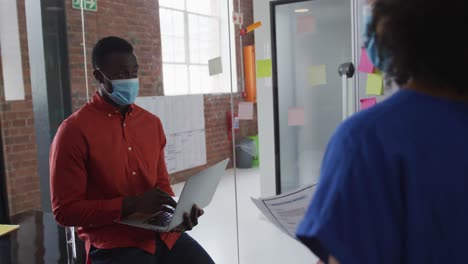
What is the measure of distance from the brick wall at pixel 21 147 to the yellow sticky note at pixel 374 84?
9.44 feet

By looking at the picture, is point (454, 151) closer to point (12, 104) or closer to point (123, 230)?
point (123, 230)

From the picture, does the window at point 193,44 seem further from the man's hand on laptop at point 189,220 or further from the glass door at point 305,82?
the man's hand on laptop at point 189,220

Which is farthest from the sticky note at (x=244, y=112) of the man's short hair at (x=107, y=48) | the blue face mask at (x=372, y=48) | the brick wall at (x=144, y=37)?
the blue face mask at (x=372, y=48)

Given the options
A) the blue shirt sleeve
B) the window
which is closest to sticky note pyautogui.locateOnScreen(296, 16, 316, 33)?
the window

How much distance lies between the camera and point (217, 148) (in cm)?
360

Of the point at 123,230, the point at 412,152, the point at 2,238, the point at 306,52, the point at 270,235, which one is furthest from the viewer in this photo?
the point at 306,52

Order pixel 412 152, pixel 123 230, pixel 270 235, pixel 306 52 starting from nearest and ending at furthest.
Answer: pixel 412 152, pixel 123 230, pixel 270 235, pixel 306 52

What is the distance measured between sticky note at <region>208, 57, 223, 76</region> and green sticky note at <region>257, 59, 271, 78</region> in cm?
64

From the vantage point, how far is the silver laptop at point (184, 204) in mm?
1500

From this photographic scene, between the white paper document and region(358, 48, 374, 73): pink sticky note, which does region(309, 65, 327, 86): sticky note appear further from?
the white paper document

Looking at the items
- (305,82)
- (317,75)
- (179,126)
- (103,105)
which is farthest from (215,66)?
(103,105)

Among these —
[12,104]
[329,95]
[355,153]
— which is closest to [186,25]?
[329,95]

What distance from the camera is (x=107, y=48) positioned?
170 cm

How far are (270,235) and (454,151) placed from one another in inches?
119
